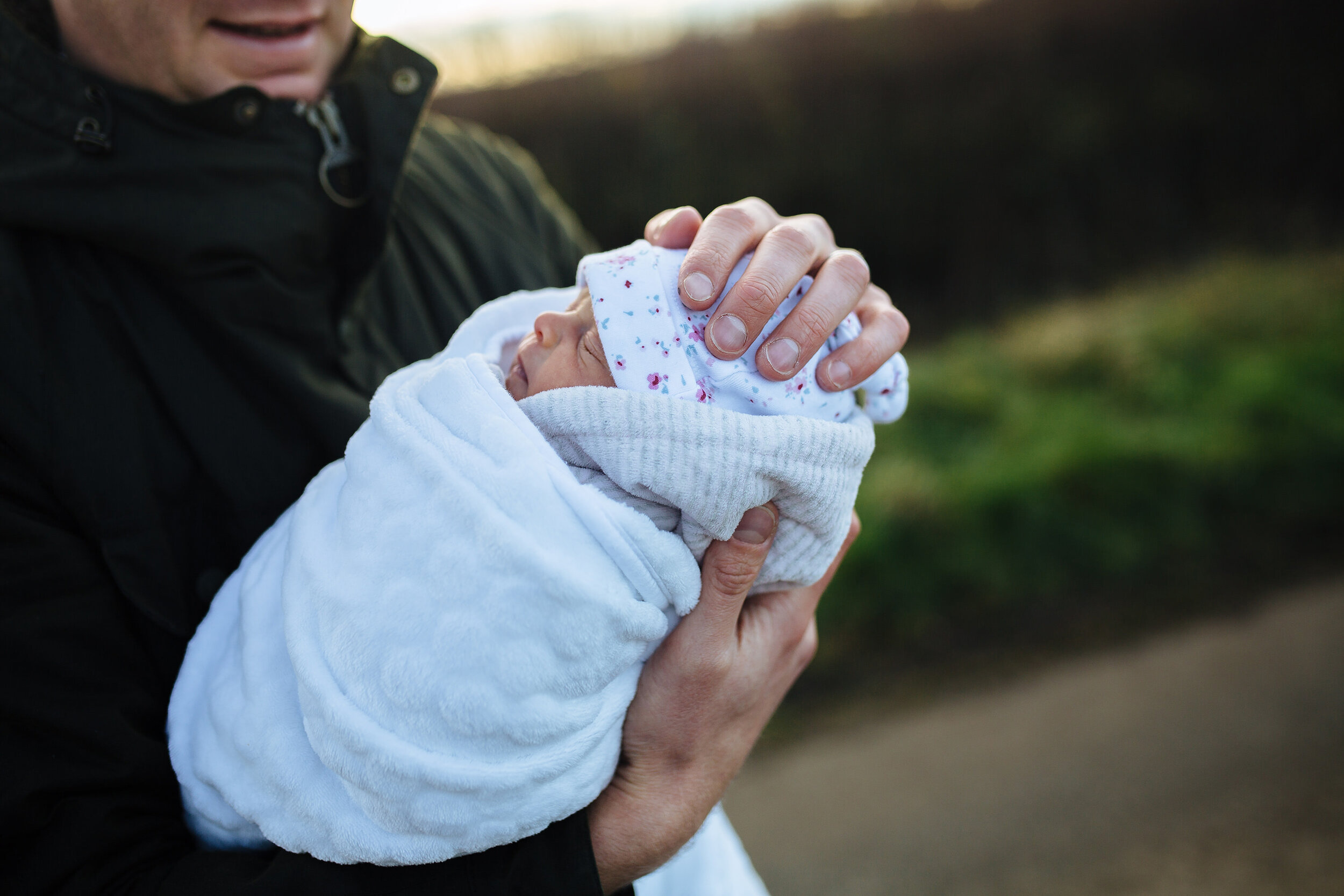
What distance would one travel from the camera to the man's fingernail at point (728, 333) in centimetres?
127

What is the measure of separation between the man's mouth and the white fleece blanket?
65 cm

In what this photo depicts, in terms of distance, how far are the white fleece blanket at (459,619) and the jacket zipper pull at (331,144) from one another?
0.38 meters

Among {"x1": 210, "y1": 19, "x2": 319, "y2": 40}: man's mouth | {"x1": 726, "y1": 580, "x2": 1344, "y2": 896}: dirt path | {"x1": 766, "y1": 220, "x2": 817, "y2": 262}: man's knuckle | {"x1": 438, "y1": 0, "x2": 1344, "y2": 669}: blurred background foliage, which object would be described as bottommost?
{"x1": 726, "y1": 580, "x2": 1344, "y2": 896}: dirt path

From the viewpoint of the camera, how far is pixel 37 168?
1.20 m

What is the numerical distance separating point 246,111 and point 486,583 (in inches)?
32.7

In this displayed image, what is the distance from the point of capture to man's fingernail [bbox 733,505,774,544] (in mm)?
1254

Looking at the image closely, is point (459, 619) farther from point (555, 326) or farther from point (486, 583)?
point (555, 326)

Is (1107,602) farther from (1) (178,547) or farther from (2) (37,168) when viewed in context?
(2) (37,168)

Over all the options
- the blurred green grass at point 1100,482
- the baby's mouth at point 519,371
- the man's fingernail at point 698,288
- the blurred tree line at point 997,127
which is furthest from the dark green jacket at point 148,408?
the blurred tree line at point 997,127

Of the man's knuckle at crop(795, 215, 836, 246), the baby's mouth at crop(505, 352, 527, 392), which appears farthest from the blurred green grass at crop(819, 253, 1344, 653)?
the baby's mouth at crop(505, 352, 527, 392)

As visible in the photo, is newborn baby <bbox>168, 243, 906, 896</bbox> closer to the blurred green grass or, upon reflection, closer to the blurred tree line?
the blurred green grass

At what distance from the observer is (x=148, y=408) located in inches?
51.2

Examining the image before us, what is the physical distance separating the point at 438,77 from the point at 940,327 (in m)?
5.81

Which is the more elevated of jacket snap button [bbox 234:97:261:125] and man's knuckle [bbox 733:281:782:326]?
jacket snap button [bbox 234:97:261:125]
